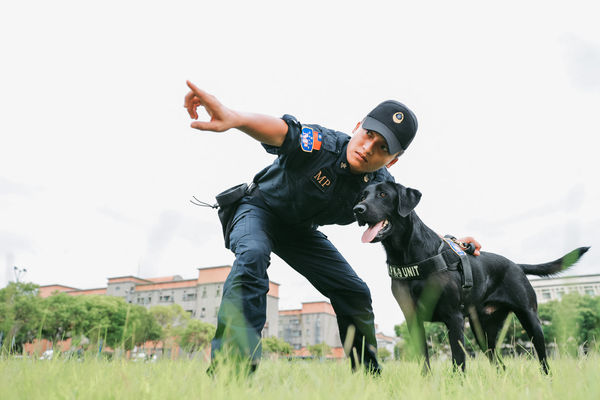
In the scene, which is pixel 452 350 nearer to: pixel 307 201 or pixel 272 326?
pixel 307 201

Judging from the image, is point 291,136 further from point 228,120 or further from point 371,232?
point 371,232

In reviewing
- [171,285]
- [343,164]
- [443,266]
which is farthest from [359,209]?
[171,285]

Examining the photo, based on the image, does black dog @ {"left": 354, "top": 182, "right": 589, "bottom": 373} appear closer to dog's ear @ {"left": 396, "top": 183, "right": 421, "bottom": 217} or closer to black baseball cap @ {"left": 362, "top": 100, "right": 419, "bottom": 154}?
dog's ear @ {"left": 396, "top": 183, "right": 421, "bottom": 217}

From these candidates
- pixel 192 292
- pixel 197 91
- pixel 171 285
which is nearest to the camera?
pixel 197 91

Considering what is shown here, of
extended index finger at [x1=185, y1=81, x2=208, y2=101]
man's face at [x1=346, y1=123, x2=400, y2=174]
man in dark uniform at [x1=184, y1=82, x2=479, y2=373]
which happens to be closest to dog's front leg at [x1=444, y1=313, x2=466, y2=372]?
man in dark uniform at [x1=184, y1=82, x2=479, y2=373]

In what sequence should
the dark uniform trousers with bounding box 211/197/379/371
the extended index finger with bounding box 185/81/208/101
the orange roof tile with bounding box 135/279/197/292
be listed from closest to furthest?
the extended index finger with bounding box 185/81/208/101
the dark uniform trousers with bounding box 211/197/379/371
the orange roof tile with bounding box 135/279/197/292

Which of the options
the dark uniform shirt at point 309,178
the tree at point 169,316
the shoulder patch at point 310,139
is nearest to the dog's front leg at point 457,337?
the dark uniform shirt at point 309,178

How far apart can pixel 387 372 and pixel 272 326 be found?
7606 centimetres

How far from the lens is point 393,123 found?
3.35 m

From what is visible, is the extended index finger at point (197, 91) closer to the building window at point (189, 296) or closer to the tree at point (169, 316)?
the tree at point (169, 316)

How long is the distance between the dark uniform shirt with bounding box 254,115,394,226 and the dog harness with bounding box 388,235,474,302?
83cm

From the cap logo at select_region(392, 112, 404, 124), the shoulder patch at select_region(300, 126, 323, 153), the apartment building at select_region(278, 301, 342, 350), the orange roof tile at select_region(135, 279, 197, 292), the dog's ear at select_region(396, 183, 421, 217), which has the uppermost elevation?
the orange roof tile at select_region(135, 279, 197, 292)

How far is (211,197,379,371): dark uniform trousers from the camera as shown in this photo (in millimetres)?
2557

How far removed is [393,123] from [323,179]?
76cm
